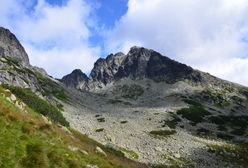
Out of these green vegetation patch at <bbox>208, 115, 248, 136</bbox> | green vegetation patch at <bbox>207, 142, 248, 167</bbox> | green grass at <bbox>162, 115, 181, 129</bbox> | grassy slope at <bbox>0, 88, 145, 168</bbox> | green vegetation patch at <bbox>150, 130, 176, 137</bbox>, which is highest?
green vegetation patch at <bbox>208, 115, 248, 136</bbox>

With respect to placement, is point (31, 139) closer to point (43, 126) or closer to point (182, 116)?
point (43, 126)

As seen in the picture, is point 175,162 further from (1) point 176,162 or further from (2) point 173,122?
(2) point 173,122

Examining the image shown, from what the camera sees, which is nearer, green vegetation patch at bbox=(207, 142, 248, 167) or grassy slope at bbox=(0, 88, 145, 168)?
grassy slope at bbox=(0, 88, 145, 168)

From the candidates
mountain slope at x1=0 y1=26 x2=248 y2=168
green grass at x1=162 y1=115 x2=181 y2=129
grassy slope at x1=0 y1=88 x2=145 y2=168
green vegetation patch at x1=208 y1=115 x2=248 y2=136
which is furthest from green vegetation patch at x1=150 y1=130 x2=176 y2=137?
grassy slope at x1=0 y1=88 x2=145 y2=168

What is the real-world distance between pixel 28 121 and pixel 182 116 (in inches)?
4526

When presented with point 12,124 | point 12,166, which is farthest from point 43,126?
point 12,166

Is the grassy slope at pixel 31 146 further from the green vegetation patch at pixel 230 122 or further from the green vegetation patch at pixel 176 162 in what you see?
the green vegetation patch at pixel 230 122

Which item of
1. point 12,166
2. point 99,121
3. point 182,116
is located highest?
point 182,116

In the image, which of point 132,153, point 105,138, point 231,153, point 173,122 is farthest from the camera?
point 173,122

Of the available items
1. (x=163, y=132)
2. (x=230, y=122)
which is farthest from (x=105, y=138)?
(x=230, y=122)

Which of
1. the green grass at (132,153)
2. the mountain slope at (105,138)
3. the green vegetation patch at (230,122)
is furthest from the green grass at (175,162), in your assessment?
the green vegetation patch at (230,122)

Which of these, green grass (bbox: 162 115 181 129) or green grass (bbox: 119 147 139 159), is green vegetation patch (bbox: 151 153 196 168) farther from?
green grass (bbox: 162 115 181 129)

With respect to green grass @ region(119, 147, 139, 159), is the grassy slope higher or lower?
lower

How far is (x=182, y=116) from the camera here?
143 meters
